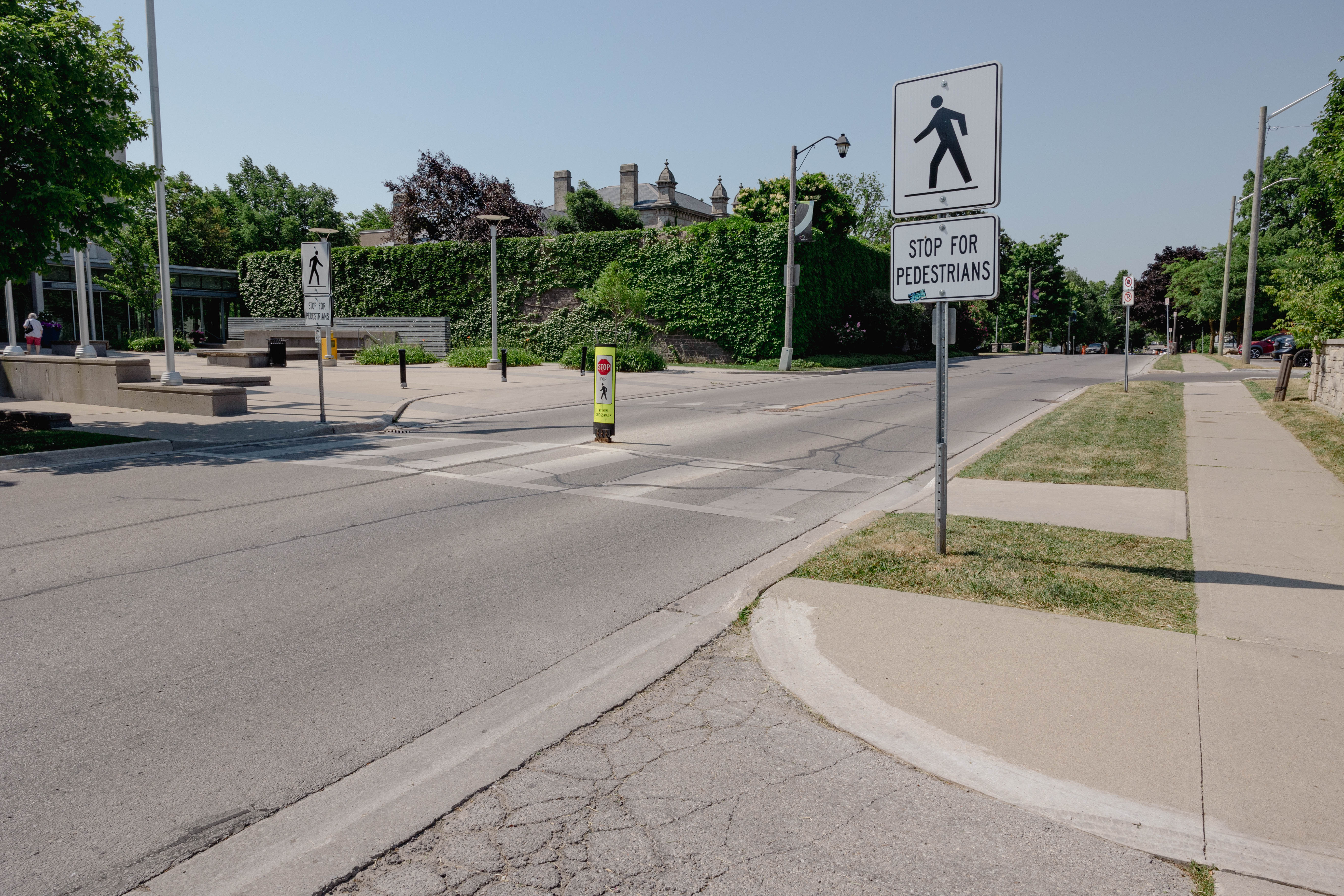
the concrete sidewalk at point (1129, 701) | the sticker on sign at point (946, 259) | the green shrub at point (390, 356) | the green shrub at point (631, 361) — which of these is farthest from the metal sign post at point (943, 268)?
the green shrub at point (390, 356)

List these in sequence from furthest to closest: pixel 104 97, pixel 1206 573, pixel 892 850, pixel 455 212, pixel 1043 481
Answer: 1. pixel 455 212
2. pixel 104 97
3. pixel 1043 481
4. pixel 1206 573
5. pixel 892 850

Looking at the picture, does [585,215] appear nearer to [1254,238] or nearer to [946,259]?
[1254,238]

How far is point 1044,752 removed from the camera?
11.5ft

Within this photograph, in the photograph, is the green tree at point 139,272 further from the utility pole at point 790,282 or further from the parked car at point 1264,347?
the parked car at point 1264,347

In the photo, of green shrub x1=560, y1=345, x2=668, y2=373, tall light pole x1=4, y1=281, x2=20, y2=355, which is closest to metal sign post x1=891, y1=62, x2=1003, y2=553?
green shrub x1=560, y1=345, x2=668, y2=373

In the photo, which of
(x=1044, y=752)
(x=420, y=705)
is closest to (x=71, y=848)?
(x=420, y=705)

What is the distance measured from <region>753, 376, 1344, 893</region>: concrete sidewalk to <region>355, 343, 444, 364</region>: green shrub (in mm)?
30699

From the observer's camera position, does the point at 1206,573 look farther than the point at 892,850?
Yes

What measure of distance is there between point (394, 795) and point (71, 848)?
1026 mm

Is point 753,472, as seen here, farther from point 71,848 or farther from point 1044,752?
point 71,848

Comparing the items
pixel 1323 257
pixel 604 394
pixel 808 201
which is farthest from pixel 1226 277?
pixel 604 394

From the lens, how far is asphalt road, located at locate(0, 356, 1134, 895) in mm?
3379

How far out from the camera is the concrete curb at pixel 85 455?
10.7m

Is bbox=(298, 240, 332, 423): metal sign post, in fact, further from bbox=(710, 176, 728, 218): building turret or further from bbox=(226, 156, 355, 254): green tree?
bbox=(710, 176, 728, 218): building turret
